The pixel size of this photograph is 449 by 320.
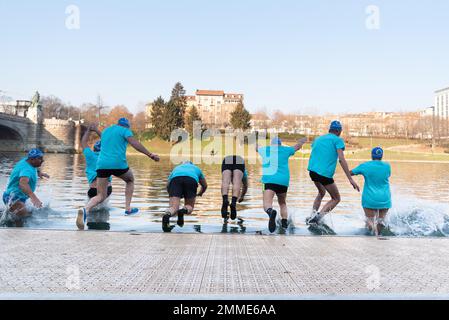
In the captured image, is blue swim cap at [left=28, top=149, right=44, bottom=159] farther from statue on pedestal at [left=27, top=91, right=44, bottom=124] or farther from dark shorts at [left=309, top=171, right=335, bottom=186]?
statue on pedestal at [left=27, top=91, right=44, bottom=124]

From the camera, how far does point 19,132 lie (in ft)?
246

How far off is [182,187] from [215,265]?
3080mm

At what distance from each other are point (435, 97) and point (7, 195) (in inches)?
7342

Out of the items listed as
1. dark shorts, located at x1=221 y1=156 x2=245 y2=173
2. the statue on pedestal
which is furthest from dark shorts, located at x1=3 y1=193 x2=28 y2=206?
the statue on pedestal

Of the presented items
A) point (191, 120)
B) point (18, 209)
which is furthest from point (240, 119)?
point (18, 209)

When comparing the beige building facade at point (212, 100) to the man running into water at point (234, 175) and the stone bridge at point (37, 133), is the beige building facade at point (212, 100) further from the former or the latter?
the man running into water at point (234, 175)

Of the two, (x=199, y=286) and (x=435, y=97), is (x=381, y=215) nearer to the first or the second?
(x=199, y=286)

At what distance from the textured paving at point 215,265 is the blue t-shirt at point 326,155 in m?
1.90

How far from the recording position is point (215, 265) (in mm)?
4680

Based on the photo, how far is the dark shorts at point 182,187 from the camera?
7.55 metres

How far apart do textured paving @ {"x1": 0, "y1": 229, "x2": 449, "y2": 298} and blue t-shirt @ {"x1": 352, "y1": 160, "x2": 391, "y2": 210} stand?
4.81 ft

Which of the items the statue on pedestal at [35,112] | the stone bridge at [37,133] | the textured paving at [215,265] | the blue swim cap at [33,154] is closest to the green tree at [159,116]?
the stone bridge at [37,133]

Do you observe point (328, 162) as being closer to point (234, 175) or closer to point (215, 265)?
point (234, 175)
